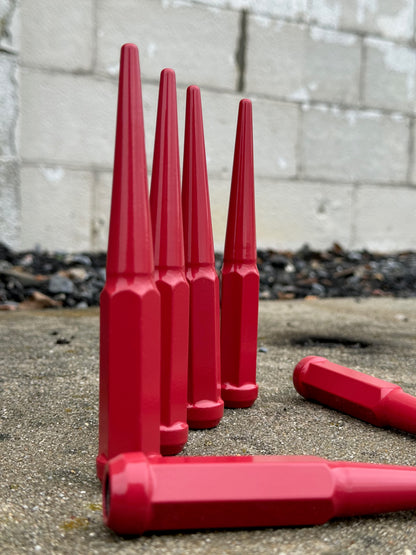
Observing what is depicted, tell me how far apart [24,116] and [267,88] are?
5.83ft

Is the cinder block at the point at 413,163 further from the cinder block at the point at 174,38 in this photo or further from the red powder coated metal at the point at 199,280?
the red powder coated metal at the point at 199,280

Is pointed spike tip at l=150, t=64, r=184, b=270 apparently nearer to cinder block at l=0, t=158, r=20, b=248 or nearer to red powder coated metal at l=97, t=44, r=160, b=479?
red powder coated metal at l=97, t=44, r=160, b=479

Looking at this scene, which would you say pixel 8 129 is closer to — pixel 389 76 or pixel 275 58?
pixel 275 58

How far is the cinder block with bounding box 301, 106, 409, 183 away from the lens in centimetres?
457

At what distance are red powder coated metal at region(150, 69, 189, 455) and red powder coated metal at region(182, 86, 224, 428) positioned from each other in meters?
0.12

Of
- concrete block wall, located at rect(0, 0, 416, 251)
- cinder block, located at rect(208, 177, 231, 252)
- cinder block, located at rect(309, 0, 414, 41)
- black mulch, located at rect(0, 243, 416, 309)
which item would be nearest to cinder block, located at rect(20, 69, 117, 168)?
concrete block wall, located at rect(0, 0, 416, 251)

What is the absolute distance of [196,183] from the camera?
4.25ft

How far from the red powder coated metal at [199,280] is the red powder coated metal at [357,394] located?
0.30 m

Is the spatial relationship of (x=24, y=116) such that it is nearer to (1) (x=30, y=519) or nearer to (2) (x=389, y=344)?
(2) (x=389, y=344)

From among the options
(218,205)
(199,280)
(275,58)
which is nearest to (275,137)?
(275,58)

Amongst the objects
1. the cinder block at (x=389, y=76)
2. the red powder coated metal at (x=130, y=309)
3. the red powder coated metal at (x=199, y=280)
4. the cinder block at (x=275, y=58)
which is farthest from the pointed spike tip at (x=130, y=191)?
the cinder block at (x=389, y=76)

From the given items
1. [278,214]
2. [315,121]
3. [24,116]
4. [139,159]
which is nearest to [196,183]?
[139,159]

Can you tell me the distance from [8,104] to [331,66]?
246 centimetres

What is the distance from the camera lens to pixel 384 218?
4.88 meters
